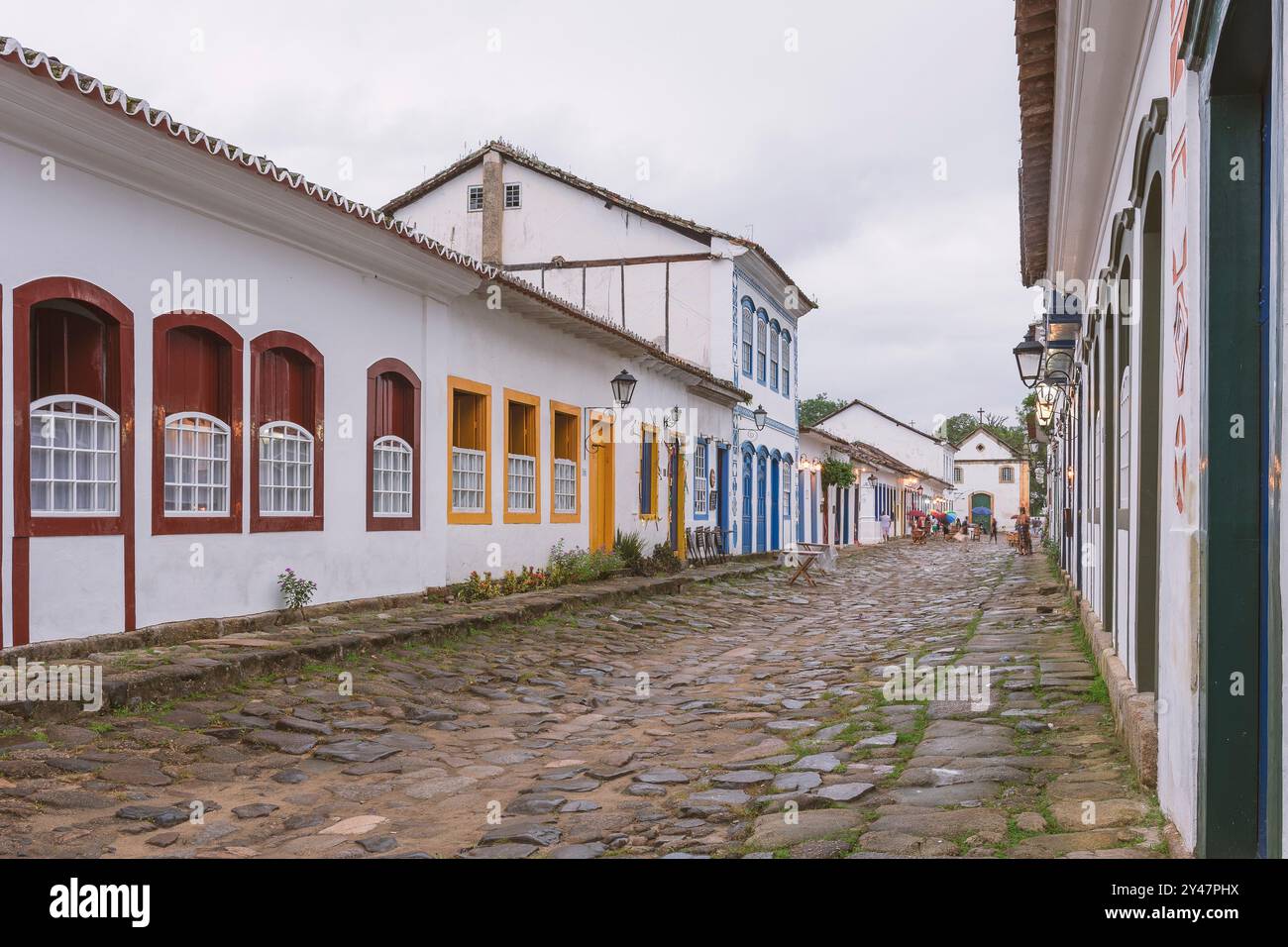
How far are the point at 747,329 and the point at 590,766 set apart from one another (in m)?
18.2

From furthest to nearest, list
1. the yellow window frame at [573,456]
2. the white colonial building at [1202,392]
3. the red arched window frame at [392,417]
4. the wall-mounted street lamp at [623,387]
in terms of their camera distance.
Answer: the wall-mounted street lamp at [623,387]
the yellow window frame at [573,456]
the red arched window frame at [392,417]
the white colonial building at [1202,392]

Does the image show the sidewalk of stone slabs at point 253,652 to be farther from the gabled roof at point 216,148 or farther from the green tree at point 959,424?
the green tree at point 959,424

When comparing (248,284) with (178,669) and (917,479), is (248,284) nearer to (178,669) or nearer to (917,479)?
(178,669)

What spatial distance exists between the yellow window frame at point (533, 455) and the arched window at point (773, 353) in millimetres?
12588

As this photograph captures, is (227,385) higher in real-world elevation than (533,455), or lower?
higher

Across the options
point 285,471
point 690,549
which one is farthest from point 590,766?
point 690,549

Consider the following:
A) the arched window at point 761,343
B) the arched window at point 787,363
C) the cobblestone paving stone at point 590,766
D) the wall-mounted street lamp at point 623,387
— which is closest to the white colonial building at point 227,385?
the wall-mounted street lamp at point 623,387

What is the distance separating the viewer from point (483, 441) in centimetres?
1238

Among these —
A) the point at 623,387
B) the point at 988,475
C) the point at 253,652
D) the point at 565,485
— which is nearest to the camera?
the point at 253,652

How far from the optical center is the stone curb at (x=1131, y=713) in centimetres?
427

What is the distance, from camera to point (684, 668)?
9.27m

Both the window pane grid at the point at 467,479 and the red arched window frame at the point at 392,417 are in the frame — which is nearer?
the red arched window frame at the point at 392,417

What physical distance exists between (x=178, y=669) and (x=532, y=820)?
119 inches

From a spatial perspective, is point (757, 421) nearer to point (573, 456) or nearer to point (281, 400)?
point (573, 456)
